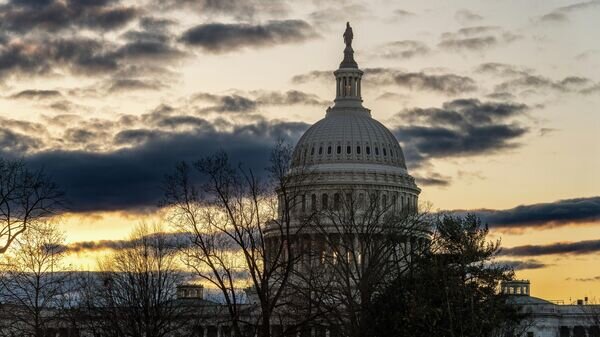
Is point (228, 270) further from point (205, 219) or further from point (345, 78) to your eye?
point (345, 78)

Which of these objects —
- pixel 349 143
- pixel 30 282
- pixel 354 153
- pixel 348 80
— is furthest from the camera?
pixel 348 80

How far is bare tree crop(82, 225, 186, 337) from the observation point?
226ft

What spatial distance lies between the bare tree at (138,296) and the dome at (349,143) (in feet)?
234

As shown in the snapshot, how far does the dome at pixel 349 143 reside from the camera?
163 m

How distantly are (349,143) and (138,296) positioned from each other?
8840 cm

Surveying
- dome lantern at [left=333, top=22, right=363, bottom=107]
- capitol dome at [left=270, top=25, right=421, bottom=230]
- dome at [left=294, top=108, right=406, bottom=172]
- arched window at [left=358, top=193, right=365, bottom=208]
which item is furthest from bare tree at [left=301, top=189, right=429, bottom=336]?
dome lantern at [left=333, top=22, right=363, bottom=107]

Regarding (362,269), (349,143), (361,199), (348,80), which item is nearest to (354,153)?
(349,143)

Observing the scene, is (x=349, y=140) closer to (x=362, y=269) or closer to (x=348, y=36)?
(x=348, y=36)

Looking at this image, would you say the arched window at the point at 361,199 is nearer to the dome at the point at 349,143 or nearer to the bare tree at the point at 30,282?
the dome at the point at 349,143

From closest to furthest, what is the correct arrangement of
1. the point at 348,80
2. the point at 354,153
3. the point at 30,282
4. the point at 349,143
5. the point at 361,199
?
the point at 30,282
the point at 361,199
the point at 354,153
the point at 349,143
the point at 348,80

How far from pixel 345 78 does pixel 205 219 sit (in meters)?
115

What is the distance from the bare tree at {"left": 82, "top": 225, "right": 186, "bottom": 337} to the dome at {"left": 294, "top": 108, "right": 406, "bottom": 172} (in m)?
71.5

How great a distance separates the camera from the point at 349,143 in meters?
164

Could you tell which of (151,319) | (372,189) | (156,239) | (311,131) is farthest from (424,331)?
(311,131)
